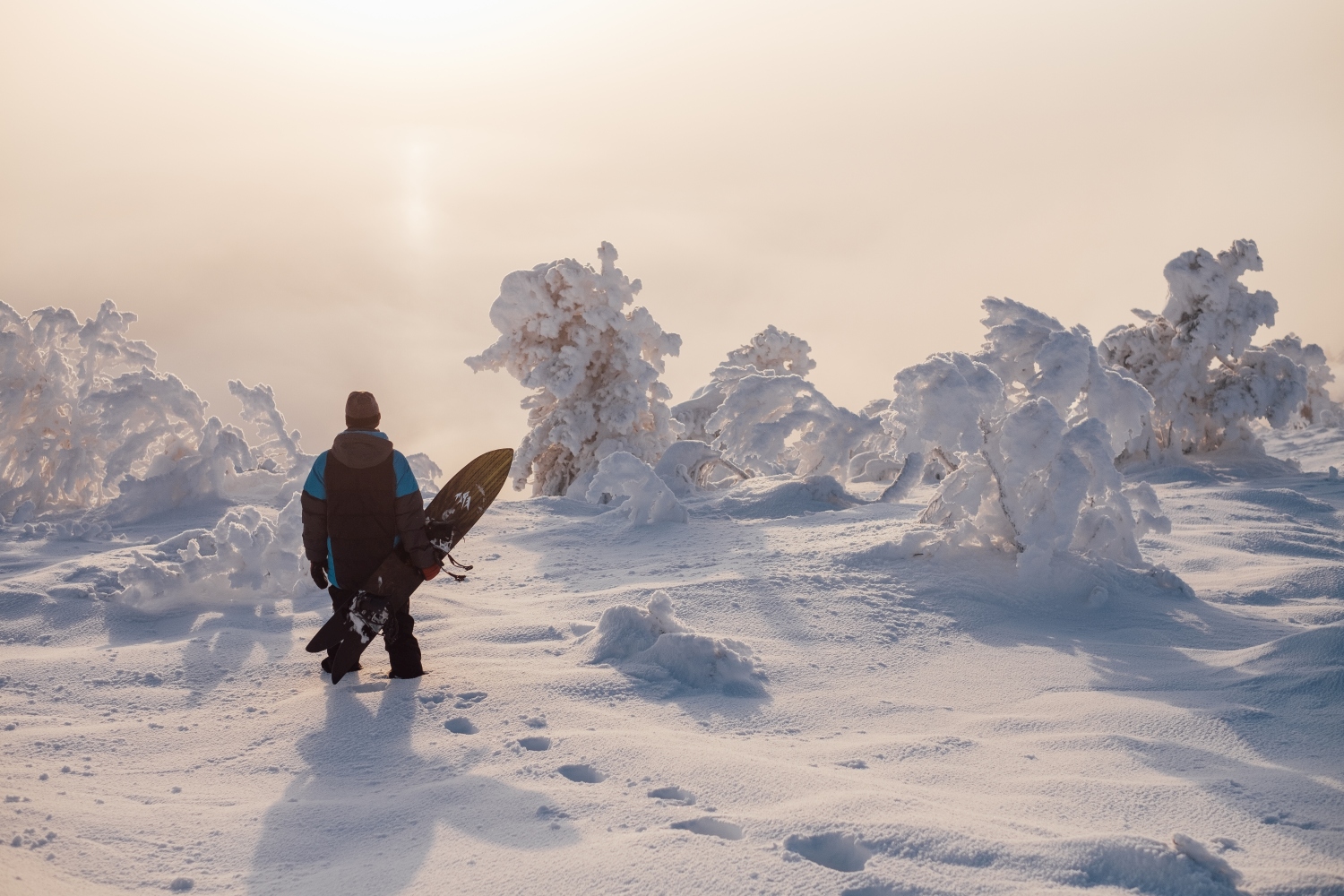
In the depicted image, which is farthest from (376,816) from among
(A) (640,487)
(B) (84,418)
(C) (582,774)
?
(B) (84,418)

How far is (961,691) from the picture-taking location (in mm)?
4719

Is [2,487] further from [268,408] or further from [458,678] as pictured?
[458,678]

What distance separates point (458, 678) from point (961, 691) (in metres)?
2.70

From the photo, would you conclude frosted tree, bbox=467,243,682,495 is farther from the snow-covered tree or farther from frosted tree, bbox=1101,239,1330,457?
frosted tree, bbox=1101,239,1330,457

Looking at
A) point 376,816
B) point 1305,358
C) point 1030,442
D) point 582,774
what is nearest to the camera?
point 376,816

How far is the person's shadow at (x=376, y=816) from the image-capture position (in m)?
2.86

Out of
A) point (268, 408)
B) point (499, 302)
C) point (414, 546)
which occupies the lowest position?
point (414, 546)

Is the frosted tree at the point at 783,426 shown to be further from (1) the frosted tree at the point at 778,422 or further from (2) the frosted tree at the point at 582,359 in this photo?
(2) the frosted tree at the point at 582,359

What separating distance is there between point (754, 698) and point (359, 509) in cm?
237

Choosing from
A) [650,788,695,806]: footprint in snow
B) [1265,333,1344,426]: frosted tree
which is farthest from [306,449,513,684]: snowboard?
[1265,333,1344,426]: frosted tree

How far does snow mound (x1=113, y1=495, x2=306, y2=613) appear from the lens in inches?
251

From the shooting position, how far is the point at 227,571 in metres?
6.66

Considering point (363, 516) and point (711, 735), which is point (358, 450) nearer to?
point (363, 516)

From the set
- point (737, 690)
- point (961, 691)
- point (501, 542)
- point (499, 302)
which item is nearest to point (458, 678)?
point (737, 690)
